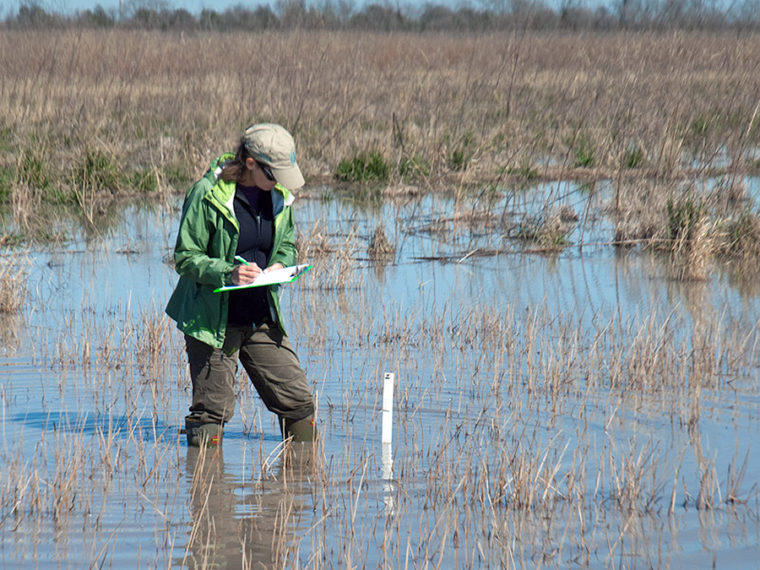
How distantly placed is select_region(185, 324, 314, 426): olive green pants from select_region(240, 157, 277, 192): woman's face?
0.72 metres

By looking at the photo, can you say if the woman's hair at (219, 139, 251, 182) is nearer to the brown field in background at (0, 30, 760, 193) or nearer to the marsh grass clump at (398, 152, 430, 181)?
the brown field in background at (0, 30, 760, 193)

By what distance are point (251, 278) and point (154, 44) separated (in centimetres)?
2116

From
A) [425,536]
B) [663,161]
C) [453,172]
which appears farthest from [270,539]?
[453,172]

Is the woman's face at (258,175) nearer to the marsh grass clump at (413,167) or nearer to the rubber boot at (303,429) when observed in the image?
the rubber boot at (303,429)

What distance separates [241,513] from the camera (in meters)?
5.12

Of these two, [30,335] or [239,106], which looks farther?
[239,106]

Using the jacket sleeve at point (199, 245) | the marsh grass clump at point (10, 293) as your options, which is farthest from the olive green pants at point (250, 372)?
the marsh grass clump at point (10, 293)

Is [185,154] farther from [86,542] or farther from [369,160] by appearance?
[86,542]

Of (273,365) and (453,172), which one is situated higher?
(453,172)

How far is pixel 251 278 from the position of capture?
16.4 feet

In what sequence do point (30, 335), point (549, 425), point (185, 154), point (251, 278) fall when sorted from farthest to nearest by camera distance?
point (185, 154), point (30, 335), point (549, 425), point (251, 278)

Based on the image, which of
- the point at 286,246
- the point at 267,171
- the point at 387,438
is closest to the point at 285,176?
the point at 267,171

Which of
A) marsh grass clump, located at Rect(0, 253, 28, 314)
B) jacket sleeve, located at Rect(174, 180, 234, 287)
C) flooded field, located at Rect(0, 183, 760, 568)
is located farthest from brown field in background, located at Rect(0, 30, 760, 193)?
jacket sleeve, located at Rect(174, 180, 234, 287)

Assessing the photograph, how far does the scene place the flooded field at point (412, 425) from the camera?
4.67 m
